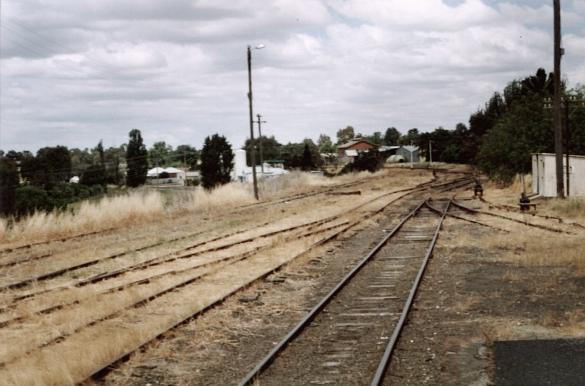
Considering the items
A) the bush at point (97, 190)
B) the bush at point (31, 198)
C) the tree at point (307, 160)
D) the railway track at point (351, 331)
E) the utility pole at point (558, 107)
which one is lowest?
the bush at point (97, 190)

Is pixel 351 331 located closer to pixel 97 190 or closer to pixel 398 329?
pixel 398 329

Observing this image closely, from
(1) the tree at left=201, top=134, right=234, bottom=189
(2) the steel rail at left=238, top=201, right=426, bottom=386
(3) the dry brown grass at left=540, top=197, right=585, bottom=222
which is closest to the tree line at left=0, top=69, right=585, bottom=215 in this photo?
(1) the tree at left=201, top=134, right=234, bottom=189

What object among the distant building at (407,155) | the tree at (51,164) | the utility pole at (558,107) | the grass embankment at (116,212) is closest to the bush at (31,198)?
the grass embankment at (116,212)

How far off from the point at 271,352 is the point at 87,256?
34.0 ft

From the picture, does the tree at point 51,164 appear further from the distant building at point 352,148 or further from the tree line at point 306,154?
the distant building at point 352,148

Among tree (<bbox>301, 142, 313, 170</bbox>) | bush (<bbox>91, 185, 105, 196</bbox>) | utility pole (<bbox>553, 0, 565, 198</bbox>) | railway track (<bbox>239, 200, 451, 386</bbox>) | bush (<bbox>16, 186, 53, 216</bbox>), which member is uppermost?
utility pole (<bbox>553, 0, 565, 198</bbox>)

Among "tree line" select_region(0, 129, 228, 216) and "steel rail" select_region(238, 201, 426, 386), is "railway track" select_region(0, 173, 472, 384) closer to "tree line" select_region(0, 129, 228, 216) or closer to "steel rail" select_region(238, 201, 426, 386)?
"steel rail" select_region(238, 201, 426, 386)

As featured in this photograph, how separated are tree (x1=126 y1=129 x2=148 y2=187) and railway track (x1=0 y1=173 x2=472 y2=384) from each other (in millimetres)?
84553

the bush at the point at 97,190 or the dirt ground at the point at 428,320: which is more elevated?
the dirt ground at the point at 428,320

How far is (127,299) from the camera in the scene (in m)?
11.3

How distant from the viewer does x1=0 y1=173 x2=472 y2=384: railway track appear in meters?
8.44

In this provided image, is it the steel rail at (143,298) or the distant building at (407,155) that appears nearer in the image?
the steel rail at (143,298)

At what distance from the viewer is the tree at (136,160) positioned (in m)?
101

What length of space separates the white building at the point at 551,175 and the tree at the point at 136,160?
75018 mm
